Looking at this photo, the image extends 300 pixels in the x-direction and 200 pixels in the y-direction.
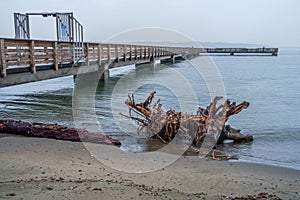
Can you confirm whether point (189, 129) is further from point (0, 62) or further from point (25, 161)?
point (0, 62)

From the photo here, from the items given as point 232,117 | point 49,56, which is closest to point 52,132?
point 49,56

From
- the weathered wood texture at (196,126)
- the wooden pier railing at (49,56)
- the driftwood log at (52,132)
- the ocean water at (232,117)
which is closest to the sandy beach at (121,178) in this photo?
the driftwood log at (52,132)

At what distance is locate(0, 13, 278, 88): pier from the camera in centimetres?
1034

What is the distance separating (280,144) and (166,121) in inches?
123

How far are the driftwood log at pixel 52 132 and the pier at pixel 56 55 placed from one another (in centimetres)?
256

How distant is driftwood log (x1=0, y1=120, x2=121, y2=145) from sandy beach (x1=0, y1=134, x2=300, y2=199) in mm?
827

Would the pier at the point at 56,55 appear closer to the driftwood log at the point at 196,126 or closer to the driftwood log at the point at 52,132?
the driftwood log at the point at 52,132

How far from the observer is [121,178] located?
4992 mm

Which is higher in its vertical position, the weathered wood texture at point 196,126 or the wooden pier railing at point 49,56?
the wooden pier railing at point 49,56

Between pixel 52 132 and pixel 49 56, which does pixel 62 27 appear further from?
pixel 52 132

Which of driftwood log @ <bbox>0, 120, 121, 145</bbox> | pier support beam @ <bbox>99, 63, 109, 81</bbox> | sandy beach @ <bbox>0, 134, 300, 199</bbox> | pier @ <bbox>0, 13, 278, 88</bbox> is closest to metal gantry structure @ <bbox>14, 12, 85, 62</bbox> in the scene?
pier @ <bbox>0, 13, 278, 88</bbox>

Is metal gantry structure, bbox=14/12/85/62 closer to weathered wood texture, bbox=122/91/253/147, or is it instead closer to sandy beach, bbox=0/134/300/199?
weathered wood texture, bbox=122/91/253/147

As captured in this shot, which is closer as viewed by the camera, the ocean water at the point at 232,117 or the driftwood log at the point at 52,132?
the driftwood log at the point at 52,132

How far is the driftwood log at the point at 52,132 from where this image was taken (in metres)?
7.51
